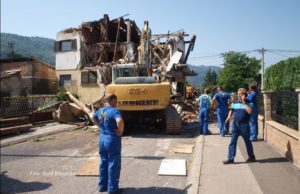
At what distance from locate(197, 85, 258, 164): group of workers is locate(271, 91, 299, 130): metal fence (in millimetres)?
544

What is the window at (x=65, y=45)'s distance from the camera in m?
29.5

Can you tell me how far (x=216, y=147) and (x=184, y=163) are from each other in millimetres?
1945

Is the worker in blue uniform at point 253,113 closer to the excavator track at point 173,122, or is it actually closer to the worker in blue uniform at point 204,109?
the worker in blue uniform at point 204,109

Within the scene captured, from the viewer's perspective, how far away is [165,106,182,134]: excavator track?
12.8 metres

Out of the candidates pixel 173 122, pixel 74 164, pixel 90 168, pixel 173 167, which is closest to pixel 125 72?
pixel 173 122

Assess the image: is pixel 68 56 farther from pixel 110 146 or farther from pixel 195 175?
pixel 110 146

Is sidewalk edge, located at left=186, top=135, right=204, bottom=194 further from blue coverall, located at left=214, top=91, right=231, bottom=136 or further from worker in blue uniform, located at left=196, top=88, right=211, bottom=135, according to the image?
worker in blue uniform, located at left=196, top=88, right=211, bottom=135

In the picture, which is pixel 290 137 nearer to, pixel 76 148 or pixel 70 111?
pixel 76 148

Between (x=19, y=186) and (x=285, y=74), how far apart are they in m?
11.8

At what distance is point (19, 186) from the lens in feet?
22.4

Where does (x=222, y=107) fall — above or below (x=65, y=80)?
below

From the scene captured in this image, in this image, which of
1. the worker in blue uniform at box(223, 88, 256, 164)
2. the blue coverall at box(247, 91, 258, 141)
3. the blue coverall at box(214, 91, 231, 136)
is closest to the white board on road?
the worker in blue uniform at box(223, 88, 256, 164)

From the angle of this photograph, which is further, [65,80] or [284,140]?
[65,80]

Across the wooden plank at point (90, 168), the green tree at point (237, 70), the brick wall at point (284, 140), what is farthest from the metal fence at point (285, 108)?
the green tree at point (237, 70)
